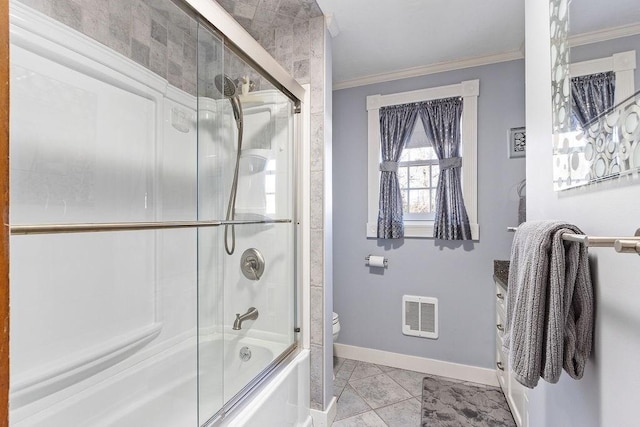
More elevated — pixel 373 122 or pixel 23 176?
pixel 373 122

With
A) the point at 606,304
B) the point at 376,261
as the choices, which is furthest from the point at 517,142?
the point at 606,304

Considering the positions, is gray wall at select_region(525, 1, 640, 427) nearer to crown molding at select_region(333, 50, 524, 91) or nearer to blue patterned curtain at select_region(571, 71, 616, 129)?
blue patterned curtain at select_region(571, 71, 616, 129)

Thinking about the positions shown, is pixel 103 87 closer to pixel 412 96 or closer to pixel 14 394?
pixel 14 394

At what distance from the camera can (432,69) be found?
94.4 inches

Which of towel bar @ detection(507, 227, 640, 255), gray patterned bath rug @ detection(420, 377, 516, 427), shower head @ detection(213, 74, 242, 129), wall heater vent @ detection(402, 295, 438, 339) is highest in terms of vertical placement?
shower head @ detection(213, 74, 242, 129)

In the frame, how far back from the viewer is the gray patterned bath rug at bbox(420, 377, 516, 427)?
1780 mm

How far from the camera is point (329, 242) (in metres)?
1.90

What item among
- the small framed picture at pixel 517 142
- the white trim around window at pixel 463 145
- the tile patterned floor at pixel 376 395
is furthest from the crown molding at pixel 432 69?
the tile patterned floor at pixel 376 395

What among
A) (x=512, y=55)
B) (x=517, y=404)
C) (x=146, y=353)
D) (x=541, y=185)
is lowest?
(x=517, y=404)

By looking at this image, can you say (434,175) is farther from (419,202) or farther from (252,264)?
(252,264)

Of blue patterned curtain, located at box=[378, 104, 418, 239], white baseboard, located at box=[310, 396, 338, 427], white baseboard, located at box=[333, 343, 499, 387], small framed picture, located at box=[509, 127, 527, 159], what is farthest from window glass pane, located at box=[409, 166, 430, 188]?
white baseboard, located at box=[310, 396, 338, 427]

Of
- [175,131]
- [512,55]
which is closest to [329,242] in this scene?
[175,131]

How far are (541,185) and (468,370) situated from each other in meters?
1.77

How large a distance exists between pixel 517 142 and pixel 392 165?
0.92 meters
